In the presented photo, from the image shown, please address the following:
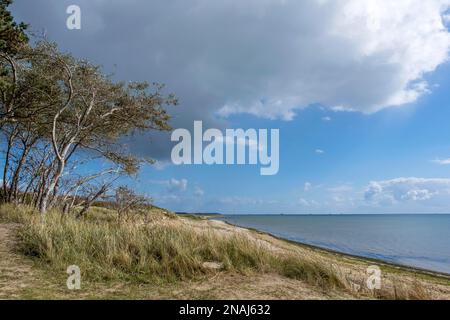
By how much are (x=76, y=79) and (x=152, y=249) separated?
34.0 ft

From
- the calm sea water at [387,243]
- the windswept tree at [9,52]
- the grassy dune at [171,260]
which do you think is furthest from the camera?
the calm sea water at [387,243]

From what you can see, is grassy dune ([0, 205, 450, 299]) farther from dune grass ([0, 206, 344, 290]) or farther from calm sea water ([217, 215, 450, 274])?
calm sea water ([217, 215, 450, 274])

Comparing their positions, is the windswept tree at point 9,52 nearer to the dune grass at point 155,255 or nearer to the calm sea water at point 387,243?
the dune grass at point 155,255

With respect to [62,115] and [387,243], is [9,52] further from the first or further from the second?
[387,243]

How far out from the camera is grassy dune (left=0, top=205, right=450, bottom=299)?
6484 mm

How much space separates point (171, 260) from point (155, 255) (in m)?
0.69

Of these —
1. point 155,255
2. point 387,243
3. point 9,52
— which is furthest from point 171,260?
Answer: point 387,243

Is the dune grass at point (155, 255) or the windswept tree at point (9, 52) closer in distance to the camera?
the dune grass at point (155, 255)

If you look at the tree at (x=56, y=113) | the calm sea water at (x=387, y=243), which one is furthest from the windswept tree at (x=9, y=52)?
the calm sea water at (x=387, y=243)

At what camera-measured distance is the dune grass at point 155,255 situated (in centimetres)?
671

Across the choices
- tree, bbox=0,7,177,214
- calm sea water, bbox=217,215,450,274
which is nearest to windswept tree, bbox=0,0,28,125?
tree, bbox=0,7,177,214
